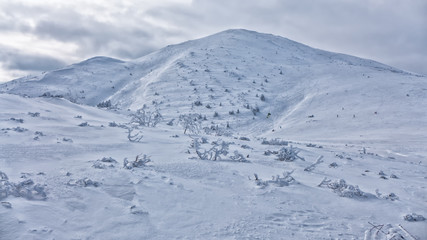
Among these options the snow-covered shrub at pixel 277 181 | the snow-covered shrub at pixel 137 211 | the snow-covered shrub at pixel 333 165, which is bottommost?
the snow-covered shrub at pixel 137 211

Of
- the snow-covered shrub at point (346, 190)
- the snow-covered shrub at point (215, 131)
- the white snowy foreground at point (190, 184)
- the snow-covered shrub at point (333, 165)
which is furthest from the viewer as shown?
the snow-covered shrub at point (215, 131)

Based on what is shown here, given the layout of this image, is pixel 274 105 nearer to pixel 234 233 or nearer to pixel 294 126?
pixel 294 126

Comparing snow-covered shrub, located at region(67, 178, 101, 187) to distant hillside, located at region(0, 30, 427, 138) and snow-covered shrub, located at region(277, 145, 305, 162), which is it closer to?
snow-covered shrub, located at region(277, 145, 305, 162)

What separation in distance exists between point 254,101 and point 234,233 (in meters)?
20.0

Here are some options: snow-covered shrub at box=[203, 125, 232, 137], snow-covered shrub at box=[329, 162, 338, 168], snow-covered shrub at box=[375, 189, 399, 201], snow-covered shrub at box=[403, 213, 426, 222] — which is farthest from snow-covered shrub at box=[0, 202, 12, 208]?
snow-covered shrub at box=[203, 125, 232, 137]

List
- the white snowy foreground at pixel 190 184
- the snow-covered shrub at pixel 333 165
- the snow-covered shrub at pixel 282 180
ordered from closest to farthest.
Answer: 1. the white snowy foreground at pixel 190 184
2. the snow-covered shrub at pixel 282 180
3. the snow-covered shrub at pixel 333 165

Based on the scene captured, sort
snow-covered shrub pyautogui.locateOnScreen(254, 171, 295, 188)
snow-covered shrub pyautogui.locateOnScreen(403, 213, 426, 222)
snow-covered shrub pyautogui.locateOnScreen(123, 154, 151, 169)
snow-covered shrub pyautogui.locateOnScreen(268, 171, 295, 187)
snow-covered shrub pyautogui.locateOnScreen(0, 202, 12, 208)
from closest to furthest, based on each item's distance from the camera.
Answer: snow-covered shrub pyautogui.locateOnScreen(0, 202, 12, 208), snow-covered shrub pyautogui.locateOnScreen(403, 213, 426, 222), snow-covered shrub pyautogui.locateOnScreen(254, 171, 295, 188), snow-covered shrub pyautogui.locateOnScreen(268, 171, 295, 187), snow-covered shrub pyautogui.locateOnScreen(123, 154, 151, 169)

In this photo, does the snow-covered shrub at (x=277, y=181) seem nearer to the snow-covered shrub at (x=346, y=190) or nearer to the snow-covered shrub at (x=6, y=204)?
the snow-covered shrub at (x=346, y=190)

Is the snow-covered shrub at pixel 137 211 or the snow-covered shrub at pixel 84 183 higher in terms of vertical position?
the snow-covered shrub at pixel 84 183

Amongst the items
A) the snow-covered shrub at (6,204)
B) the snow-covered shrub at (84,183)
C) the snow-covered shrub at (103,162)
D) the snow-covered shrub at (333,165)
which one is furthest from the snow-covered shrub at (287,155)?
the snow-covered shrub at (6,204)

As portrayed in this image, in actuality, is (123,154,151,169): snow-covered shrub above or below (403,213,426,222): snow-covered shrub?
above

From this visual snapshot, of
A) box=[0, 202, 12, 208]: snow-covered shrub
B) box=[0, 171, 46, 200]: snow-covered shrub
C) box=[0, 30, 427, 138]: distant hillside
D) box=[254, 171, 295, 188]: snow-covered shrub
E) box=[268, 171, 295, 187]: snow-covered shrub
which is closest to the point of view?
box=[0, 202, 12, 208]: snow-covered shrub

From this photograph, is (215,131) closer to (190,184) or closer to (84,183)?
(190,184)

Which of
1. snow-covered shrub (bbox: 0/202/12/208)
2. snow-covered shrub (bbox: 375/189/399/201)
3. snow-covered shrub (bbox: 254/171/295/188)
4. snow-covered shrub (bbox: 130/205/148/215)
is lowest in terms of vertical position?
snow-covered shrub (bbox: 130/205/148/215)
